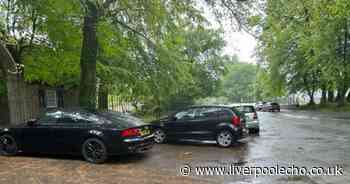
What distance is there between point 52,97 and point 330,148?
53.7 ft

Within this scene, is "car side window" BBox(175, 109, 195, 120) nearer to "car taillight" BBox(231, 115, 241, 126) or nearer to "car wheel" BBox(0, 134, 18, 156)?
"car taillight" BBox(231, 115, 241, 126)

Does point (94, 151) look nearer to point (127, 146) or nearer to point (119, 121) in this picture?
point (127, 146)

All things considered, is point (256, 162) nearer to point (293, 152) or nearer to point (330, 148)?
point (293, 152)

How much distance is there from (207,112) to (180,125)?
3.64 feet

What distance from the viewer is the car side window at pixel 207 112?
456 inches

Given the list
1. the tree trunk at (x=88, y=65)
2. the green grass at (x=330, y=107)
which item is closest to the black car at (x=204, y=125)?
the tree trunk at (x=88, y=65)

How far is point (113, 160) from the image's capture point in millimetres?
8961

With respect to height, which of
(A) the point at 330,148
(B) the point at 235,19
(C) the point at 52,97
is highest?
(B) the point at 235,19

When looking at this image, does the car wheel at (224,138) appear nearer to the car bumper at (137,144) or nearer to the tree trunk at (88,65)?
the car bumper at (137,144)

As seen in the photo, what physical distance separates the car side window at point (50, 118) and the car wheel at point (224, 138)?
519cm

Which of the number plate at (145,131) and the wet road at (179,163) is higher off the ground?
the number plate at (145,131)

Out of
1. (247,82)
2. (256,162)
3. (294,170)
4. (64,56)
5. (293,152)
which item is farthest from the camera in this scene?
(247,82)

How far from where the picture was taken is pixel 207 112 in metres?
11.7

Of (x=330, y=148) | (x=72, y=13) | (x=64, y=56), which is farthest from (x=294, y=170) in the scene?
(x=64, y=56)
